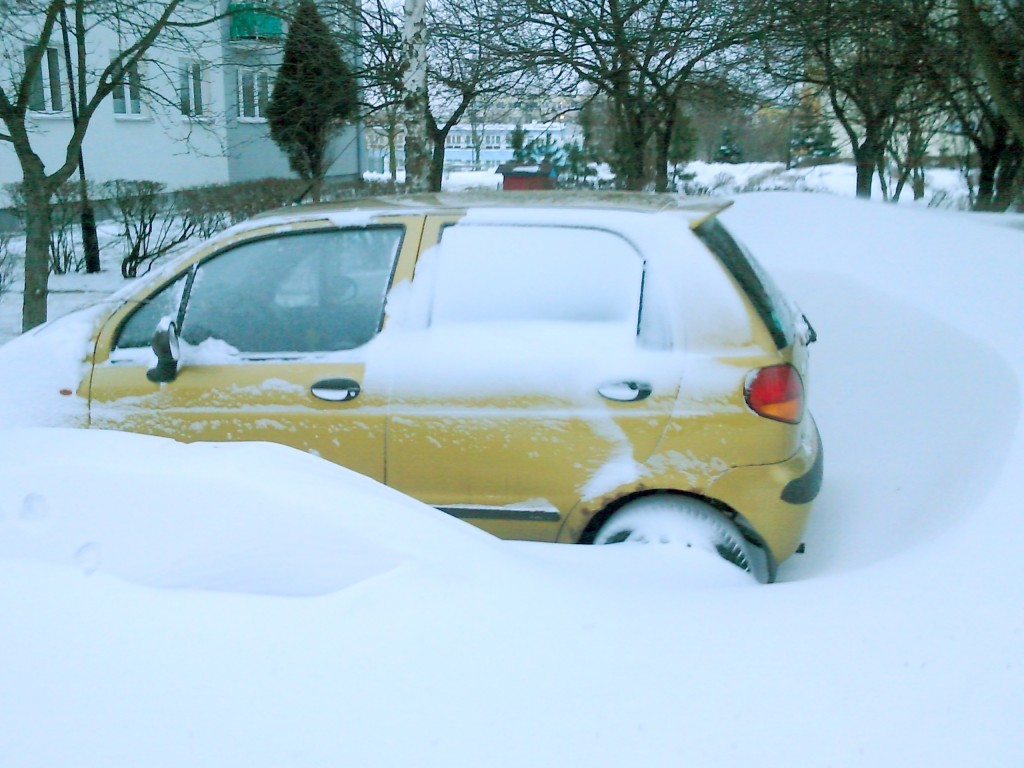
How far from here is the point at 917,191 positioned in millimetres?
21625

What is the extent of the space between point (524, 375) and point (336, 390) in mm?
719

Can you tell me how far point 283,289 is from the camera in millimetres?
3873

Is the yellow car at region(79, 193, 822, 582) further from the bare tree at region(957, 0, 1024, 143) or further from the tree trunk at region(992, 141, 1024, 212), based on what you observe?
the tree trunk at region(992, 141, 1024, 212)

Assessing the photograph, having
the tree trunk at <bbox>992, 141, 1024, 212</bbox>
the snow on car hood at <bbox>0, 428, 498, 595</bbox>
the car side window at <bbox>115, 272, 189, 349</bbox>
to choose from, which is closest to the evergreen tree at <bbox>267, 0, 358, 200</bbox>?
the tree trunk at <bbox>992, 141, 1024, 212</bbox>

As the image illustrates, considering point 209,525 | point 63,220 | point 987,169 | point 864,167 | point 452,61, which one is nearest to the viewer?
point 209,525

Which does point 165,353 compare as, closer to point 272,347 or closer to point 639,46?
point 272,347

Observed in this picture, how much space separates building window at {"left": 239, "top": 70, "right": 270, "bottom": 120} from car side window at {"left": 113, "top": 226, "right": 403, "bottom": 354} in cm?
1633

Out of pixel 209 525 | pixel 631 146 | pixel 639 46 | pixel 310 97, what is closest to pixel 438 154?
pixel 310 97

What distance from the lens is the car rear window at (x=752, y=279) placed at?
3.52m

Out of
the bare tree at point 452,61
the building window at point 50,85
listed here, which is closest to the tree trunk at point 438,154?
the bare tree at point 452,61

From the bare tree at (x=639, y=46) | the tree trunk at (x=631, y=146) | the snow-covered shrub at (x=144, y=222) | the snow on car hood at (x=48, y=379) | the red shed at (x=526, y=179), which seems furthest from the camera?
the red shed at (x=526, y=179)

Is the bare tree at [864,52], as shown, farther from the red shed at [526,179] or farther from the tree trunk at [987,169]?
the red shed at [526,179]

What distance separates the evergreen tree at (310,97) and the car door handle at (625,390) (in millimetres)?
12518

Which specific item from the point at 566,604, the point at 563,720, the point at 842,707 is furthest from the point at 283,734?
the point at 842,707
